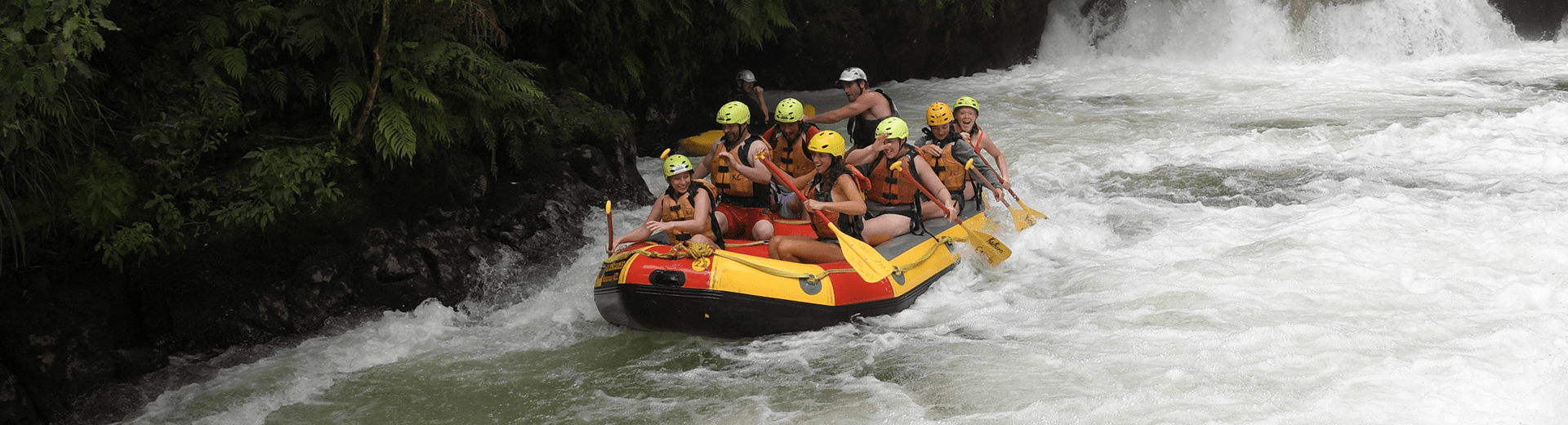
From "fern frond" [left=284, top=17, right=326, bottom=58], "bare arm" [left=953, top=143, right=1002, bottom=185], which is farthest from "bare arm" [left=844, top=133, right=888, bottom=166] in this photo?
"fern frond" [left=284, top=17, right=326, bottom=58]

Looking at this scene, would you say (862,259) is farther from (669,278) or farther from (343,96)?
(343,96)

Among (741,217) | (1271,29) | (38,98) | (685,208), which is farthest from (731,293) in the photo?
(1271,29)

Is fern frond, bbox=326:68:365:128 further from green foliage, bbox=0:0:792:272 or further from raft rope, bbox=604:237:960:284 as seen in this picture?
raft rope, bbox=604:237:960:284

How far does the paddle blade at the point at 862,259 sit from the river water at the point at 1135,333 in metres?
0.26

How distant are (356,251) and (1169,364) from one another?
165 inches

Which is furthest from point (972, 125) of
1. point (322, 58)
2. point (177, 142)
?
point (177, 142)

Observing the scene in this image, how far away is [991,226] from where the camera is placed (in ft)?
22.4

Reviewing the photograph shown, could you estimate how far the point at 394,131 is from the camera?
18.3 ft

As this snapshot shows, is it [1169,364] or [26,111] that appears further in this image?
[1169,364]

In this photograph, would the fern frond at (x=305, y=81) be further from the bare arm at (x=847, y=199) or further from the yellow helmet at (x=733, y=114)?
the bare arm at (x=847, y=199)

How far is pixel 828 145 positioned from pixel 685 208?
85cm

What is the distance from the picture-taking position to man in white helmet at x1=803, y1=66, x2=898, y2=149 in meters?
7.92

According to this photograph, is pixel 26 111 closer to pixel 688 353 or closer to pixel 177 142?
pixel 177 142

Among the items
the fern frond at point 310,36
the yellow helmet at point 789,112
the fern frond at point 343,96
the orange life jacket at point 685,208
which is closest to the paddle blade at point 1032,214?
the yellow helmet at point 789,112
